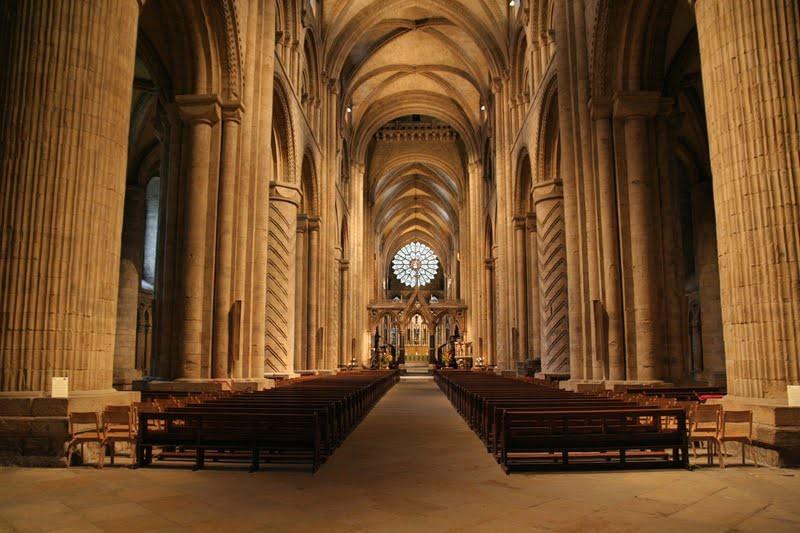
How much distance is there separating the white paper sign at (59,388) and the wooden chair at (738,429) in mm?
7303

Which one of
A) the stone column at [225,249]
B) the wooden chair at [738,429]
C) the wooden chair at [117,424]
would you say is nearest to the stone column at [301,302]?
the stone column at [225,249]

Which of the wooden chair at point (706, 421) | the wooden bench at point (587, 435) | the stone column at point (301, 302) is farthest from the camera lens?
the stone column at point (301, 302)

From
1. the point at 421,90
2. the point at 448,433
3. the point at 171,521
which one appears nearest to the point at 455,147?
the point at 421,90

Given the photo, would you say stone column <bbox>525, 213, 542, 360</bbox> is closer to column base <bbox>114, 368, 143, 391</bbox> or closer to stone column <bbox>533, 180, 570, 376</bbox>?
stone column <bbox>533, 180, 570, 376</bbox>

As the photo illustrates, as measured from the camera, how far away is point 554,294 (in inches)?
721

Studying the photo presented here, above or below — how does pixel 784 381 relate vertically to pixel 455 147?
below

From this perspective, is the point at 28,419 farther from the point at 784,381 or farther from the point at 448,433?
the point at 784,381

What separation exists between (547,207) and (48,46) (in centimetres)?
1519

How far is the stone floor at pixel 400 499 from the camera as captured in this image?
4.50 m

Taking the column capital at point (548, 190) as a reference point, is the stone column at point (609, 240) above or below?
below

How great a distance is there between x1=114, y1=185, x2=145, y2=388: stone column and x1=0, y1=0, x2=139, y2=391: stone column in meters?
15.8

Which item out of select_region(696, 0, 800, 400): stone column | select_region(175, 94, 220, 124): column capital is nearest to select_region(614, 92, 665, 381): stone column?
select_region(696, 0, 800, 400): stone column

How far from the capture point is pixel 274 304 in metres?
18.8

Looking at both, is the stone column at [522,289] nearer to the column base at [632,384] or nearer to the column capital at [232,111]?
the column base at [632,384]
